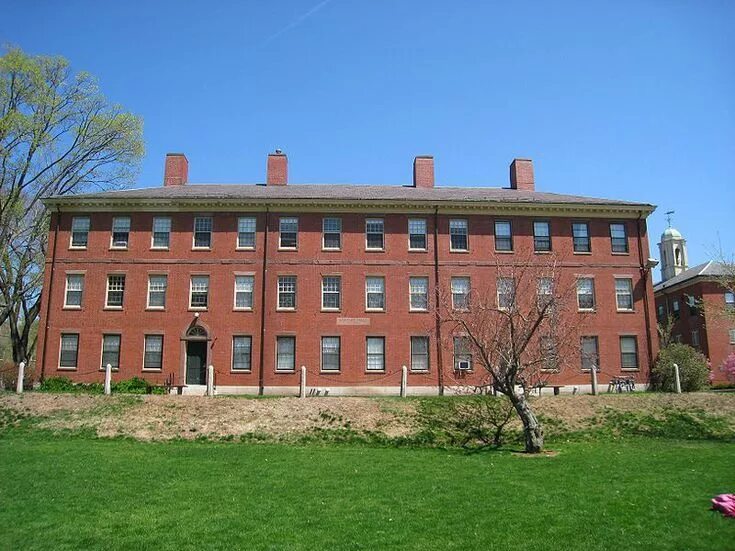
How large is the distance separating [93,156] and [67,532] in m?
29.4

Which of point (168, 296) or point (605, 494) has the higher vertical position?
point (168, 296)

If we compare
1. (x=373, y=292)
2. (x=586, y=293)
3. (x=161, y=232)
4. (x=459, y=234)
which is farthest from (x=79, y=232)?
(x=586, y=293)

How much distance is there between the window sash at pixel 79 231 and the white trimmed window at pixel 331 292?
11743 millimetres

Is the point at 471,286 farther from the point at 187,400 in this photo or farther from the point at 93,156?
the point at 93,156

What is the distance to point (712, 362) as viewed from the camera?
140 ft

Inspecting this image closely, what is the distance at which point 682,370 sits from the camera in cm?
2823

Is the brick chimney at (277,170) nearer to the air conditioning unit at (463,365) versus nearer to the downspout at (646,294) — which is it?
the air conditioning unit at (463,365)

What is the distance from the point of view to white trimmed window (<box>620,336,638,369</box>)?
30.4m

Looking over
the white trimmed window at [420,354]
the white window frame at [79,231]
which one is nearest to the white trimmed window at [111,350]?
the white window frame at [79,231]

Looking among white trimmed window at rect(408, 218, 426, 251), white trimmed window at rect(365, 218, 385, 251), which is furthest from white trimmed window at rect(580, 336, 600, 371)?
white trimmed window at rect(365, 218, 385, 251)

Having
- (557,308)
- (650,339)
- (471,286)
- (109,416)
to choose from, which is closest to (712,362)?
(650,339)

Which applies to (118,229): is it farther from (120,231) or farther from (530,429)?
(530,429)

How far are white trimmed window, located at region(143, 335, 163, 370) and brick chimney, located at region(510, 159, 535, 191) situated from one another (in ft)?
→ 68.1

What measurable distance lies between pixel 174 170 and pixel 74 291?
8372 mm
